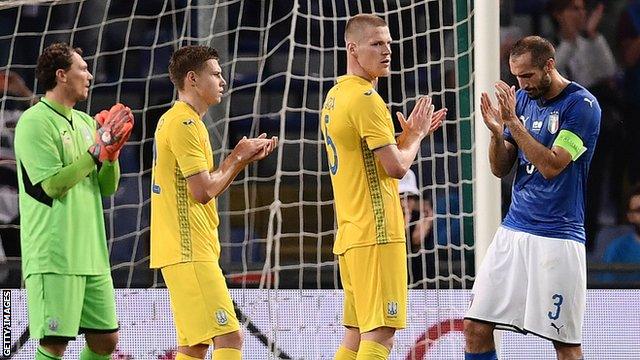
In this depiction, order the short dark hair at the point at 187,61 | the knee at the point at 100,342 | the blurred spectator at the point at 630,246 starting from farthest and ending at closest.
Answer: the blurred spectator at the point at 630,246, the knee at the point at 100,342, the short dark hair at the point at 187,61

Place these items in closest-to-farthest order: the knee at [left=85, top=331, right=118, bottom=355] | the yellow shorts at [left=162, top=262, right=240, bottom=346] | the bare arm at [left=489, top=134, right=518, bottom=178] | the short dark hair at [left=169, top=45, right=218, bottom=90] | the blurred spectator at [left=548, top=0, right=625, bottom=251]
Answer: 1. the yellow shorts at [left=162, top=262, right=240, bottom=346]
2. the bare arm at [left=489, top=134, right=518, bottom=178]
3. the short dark hair at [left=169, top=45, right=218, bottom=90]
4. the knee at [left=85, top=331, right=118, bottom=355]
5. the blurred spectator at [left=548, top=0, right=625, bottom=251]

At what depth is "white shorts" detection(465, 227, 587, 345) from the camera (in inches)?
229

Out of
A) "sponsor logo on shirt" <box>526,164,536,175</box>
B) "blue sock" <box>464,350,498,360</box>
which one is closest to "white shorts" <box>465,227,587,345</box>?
"blue sock" <box>464,350,498,360</box>

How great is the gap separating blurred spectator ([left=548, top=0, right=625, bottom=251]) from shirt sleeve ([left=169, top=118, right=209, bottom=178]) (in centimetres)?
247

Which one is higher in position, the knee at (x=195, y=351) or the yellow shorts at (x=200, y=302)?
the yellow shorts at (x=200, y=302)

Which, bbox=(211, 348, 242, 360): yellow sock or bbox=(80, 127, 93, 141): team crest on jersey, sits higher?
bbox=(80, 127, 93, 141): team crest on jersey

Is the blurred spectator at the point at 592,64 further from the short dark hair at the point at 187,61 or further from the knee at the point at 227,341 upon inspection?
the knee at the point at 227,341

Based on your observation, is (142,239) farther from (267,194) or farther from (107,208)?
(267,194)

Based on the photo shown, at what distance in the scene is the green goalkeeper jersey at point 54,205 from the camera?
605cm

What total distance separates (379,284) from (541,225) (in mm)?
733

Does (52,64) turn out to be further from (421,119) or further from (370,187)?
(421,119)

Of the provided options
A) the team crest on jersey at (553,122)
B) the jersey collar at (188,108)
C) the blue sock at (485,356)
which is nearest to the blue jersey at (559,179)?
the team crest on jersey at (553,122)

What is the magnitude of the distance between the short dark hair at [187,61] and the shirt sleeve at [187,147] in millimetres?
253

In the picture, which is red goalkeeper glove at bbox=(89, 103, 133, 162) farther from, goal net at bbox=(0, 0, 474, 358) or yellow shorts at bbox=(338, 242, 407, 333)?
goal net at bbox=(0, 0, 474, 358)
